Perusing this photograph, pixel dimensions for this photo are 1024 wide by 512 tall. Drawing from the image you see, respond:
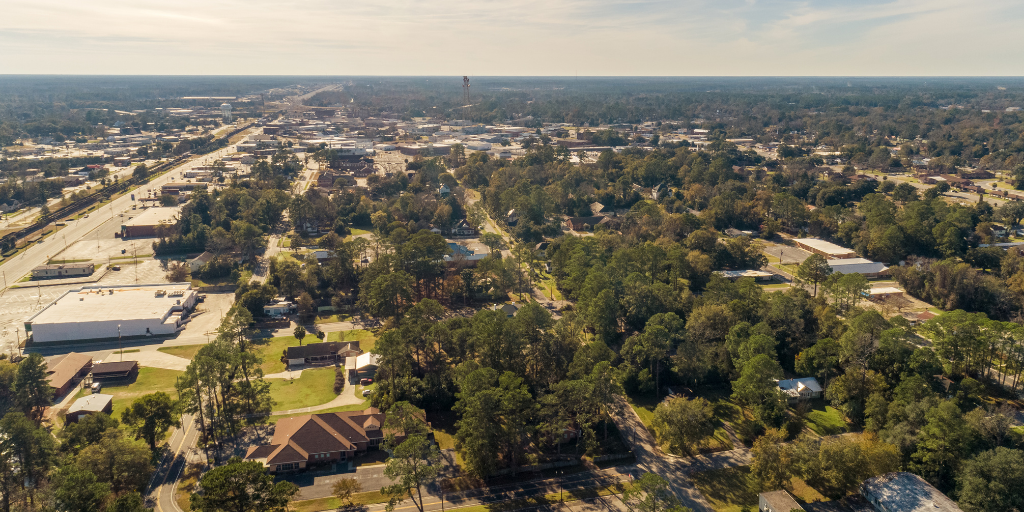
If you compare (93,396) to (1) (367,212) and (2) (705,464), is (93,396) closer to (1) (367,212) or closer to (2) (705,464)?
(2) (705,464)

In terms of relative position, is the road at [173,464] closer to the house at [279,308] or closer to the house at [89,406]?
the house at [89,406]

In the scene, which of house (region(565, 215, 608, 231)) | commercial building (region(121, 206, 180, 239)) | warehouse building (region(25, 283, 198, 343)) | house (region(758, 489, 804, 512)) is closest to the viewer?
house (region(758, 489, 804, 512))

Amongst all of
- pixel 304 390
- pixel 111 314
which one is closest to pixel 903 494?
pixel 304 390

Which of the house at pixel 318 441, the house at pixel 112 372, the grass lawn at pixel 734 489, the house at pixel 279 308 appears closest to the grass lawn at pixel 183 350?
the house at pixel 112 372

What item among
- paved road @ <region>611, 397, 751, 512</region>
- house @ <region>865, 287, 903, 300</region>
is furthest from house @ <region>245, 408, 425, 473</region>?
house @ <region>865, 287, 903, 300</region>

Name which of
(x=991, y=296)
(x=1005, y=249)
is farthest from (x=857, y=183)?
(x=991, y=296)

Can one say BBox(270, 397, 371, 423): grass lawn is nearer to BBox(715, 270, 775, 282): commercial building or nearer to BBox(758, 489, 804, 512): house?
BBox(758, 489, 804, 512): house
